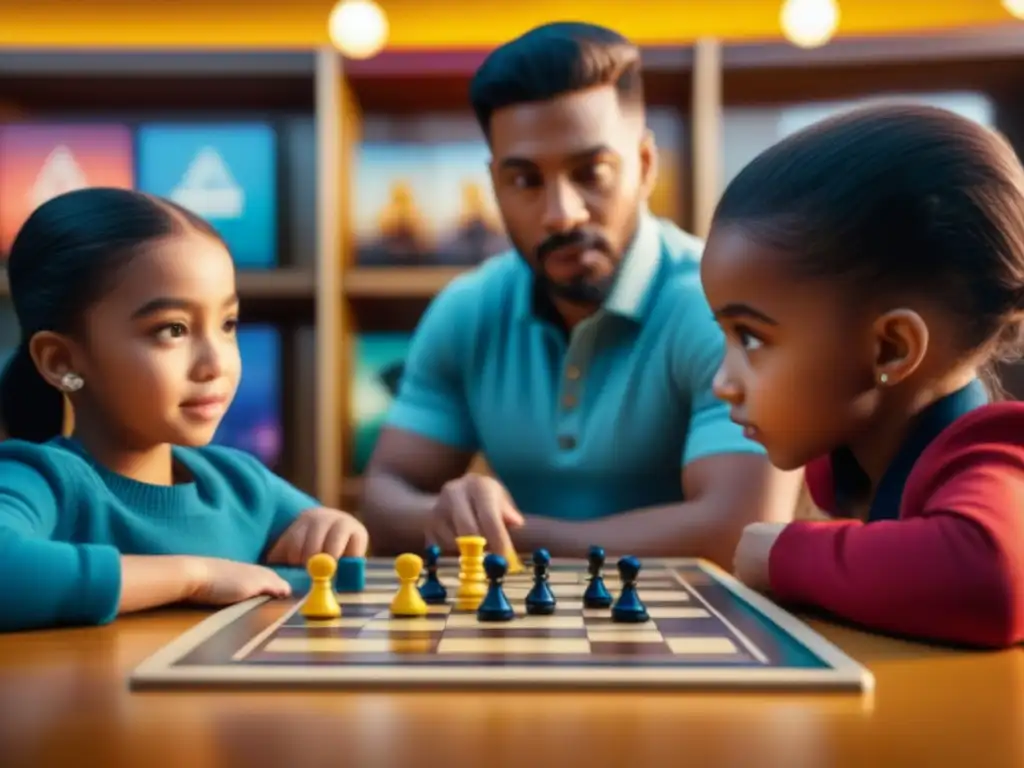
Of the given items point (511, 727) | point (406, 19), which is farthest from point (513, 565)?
point (406, 19)

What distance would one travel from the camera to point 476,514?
1.24 m

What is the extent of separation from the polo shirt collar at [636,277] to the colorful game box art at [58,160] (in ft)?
4.59

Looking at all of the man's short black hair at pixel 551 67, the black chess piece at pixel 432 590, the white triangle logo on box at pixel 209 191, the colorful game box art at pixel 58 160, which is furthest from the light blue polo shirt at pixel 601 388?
the colorful game box art at pixel 58 160

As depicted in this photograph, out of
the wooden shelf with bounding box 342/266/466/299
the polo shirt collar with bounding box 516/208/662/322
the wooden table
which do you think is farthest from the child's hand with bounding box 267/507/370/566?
the wooden shelf with bounding box 342/266/466/299

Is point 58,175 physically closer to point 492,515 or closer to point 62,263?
point 62,263

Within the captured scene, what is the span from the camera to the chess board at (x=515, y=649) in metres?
0.62

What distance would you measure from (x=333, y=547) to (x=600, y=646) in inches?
20.2

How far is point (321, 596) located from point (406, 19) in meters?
2.67

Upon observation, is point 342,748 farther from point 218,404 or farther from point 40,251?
point 40,251

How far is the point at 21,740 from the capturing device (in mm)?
538

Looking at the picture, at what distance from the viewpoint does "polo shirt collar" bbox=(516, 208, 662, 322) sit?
A: 64.7 inches

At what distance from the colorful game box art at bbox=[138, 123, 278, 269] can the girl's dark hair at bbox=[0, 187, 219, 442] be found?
61.8 inches

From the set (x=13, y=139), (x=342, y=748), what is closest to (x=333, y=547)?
(x=342, y=748)

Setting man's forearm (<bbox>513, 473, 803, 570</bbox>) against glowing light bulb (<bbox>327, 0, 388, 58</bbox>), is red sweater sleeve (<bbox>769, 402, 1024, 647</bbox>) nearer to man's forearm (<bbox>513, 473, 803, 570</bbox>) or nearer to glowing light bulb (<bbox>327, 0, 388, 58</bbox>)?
man's forearm (<bbox>513, 473, 803, 570</bbox>)
